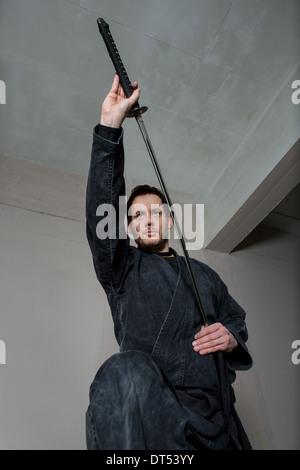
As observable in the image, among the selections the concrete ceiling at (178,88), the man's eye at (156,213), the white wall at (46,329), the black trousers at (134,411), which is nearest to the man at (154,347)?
the black trousers at (134,411)

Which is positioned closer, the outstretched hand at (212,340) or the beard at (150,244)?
the outstretched hand at (212,340)

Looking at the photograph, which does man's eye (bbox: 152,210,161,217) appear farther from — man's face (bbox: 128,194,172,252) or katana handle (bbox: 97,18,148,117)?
katana handle (bbox: 97,18,148,117)

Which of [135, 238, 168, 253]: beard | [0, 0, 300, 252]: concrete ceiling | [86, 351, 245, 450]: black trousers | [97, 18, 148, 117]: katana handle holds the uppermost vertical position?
[0, 0, 300, 252]: concrete ceiling

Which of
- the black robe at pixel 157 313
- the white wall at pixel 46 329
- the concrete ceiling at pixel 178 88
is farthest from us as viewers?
the concrete ceiling at pixel 178 88

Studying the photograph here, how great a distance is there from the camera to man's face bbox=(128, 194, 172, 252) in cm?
114

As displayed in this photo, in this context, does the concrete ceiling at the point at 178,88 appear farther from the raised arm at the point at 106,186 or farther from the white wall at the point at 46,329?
the raised arm at the point at 106,186

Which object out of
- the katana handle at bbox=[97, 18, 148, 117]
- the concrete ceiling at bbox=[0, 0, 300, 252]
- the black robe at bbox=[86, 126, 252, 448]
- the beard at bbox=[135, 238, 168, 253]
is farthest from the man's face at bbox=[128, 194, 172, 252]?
the concrete ceiling at bbox=[0, 0, 300, 252]

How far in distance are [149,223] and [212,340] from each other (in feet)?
1.38

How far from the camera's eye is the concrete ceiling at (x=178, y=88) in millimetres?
1969

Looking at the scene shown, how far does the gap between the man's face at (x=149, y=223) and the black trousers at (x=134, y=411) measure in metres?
0.47

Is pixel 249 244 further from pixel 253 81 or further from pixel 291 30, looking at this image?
pixel 291 30

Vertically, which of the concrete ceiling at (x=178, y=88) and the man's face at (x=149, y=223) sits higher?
the concrete ceiling at (x=178, y=88)

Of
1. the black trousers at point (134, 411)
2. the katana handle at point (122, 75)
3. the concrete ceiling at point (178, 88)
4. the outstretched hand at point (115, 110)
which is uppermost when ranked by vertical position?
the concrete ceiling at point (178, 88)

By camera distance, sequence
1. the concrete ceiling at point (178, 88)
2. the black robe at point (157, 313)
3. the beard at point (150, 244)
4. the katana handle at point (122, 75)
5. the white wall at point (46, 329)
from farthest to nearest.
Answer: the concrete ceiling at point (178, 88)
the white wall at point (46, 329)
the beard at point (150, 244)
the katana handle at point (122, 75)
the black robe at point (157, 313)
